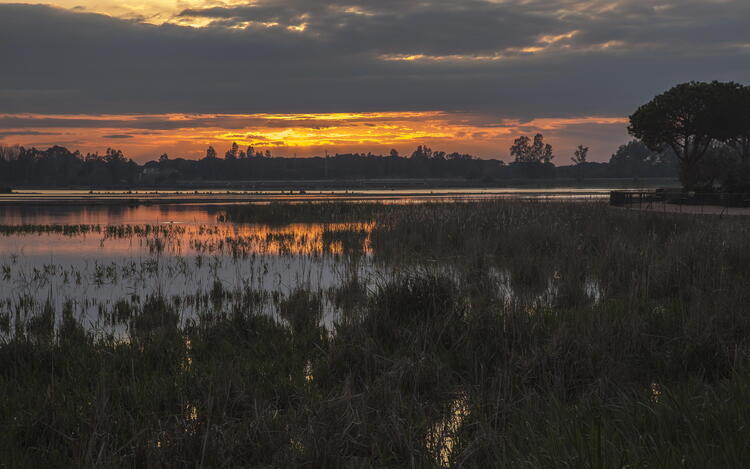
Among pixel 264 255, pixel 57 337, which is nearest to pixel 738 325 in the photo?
pixel 57 337

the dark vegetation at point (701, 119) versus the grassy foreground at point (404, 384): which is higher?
the dark vegetation at point (701, 119)

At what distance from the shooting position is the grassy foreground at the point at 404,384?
5355 mm

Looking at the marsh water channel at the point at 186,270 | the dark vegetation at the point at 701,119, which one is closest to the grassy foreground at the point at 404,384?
the marsh water channel at the point at 186,270

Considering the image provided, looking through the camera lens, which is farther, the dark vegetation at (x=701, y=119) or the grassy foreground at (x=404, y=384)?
the dark vegetation at (x=701, y=119)

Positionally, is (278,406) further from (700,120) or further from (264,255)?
(700,120)

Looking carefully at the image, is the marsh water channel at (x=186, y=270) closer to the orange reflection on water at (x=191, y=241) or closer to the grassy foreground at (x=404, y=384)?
the orange reflection on water at (x=191, y=241)

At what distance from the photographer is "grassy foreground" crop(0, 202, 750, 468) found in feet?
17.6

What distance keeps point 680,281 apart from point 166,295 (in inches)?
460

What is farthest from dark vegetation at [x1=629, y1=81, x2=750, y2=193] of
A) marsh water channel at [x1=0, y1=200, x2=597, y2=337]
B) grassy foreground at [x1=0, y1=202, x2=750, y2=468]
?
grassy foreground at [x1=0, y1=202, x2=750, y2=468]

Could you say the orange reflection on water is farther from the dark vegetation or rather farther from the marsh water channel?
the dark vegetation

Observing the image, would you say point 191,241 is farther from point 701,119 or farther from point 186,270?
point 701,119

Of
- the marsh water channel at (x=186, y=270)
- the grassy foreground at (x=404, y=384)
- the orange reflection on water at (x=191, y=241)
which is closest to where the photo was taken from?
the grassy foreground at (x=404, y=384)

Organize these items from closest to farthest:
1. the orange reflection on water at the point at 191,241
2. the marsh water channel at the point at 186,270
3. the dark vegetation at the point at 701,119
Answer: the marsh water channel at the point at 186,270 < the orange reflection on water at the point at 191,241 < the dark vegetation at the point at 701,119

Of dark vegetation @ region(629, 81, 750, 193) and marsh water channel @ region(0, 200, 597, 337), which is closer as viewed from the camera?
marsh water channel @ region(0, 200, 597, 337)
